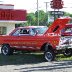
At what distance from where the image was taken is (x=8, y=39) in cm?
1975

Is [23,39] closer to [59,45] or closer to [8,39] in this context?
[8,39]

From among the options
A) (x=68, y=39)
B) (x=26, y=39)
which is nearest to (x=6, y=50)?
(x=26, y=39)

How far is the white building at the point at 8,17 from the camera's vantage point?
42031 millimetres

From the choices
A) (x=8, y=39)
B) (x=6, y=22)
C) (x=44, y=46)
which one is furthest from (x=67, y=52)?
(x=6, y=22)

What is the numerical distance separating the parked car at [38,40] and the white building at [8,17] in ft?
71.9

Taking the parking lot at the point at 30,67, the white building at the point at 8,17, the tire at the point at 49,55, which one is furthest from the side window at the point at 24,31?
the white building at the point at 8,17

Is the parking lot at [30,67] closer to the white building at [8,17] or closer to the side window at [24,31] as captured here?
the side window at [24,31]

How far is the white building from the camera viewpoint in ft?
138

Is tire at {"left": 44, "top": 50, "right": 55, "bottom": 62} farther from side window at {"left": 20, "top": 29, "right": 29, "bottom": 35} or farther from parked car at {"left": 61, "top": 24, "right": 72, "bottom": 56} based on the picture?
side window at {"left": 20, "top": 29, "right": 29, "bottom": 35}

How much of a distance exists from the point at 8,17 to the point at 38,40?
24.8 meters

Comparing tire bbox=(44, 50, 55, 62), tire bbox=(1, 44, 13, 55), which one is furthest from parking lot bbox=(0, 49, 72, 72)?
tire bbox=(1, 44, 13, 55)

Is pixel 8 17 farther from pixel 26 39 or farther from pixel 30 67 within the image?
pixel 30 67

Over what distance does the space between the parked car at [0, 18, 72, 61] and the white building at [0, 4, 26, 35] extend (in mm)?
21914

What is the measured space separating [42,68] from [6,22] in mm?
28586
